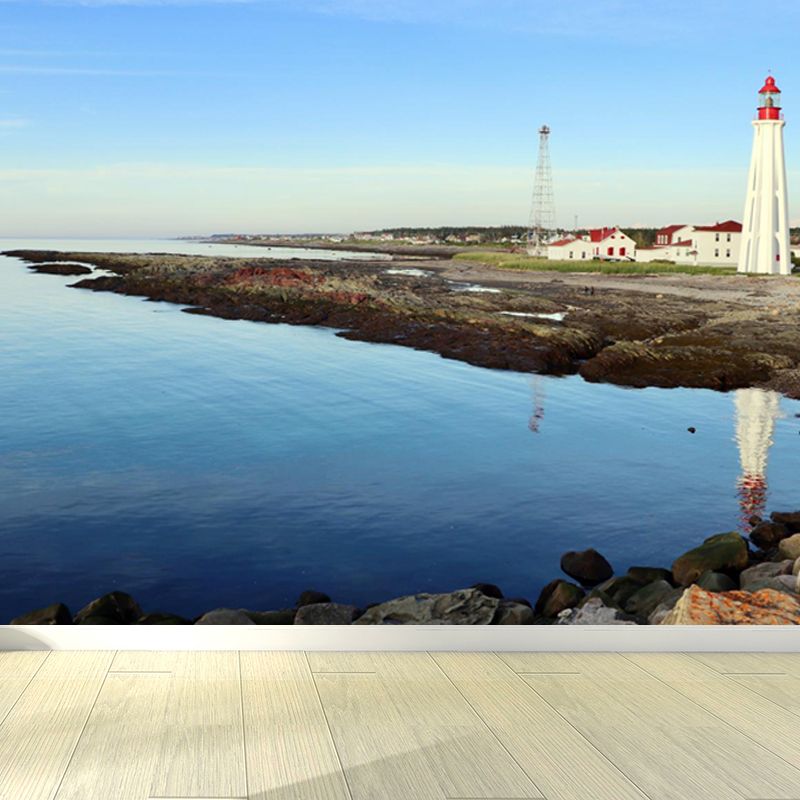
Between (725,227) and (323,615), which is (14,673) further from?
(725,227)

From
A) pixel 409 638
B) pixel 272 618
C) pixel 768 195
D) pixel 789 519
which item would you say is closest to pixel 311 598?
pixel 272 618

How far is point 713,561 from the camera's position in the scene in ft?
15.9

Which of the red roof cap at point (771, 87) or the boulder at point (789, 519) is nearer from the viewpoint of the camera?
the boulder at point (789, 519)

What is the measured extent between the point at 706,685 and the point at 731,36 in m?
4.33

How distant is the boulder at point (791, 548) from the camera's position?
5.02m

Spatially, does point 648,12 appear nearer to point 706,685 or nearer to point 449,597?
point 449,597

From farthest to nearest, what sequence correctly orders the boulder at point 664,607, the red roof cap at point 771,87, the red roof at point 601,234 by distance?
1. the red roof at point 601,234
2. the red roof cap at point 771,87
3. the boulder at point 664,607

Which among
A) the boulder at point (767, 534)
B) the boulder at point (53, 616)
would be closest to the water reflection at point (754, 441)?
the boulder at point (767, 534)

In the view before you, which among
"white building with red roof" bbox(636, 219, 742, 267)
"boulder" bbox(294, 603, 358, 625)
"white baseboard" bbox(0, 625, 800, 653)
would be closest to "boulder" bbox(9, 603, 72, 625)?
"boulder" bbox(294, 603, 358, 625)

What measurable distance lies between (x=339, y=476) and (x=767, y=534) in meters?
3.63

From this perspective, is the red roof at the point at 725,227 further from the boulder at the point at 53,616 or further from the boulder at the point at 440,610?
the boulder at the point at 53,616

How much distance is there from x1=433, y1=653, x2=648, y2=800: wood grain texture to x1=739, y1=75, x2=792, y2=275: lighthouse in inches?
703

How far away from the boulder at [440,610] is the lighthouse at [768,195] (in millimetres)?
16056

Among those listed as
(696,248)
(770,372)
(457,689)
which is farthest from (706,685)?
(696,248)
